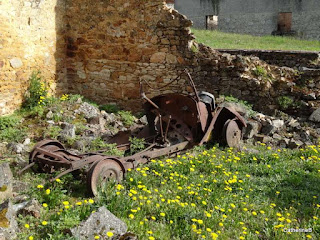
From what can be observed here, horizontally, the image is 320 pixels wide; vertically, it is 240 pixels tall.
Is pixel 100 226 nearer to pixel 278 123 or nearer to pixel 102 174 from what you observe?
pixel 102 174

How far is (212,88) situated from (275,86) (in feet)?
4.57

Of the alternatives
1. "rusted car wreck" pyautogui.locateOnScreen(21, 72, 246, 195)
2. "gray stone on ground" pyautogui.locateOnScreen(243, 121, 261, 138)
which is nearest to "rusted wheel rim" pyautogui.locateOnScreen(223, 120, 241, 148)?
"rusted car wreck" pyautogui.locateOnScreen(21, 72, 246, 195)

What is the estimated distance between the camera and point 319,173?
5.40m

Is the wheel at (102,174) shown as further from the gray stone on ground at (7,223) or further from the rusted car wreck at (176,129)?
the gray stone on ground at (7,223)

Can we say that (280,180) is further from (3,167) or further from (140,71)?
(140,71)

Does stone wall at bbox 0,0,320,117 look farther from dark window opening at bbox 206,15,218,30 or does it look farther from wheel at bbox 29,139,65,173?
dark window opening at bbox 206,15,218,30

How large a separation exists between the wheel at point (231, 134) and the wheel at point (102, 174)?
7.29ft

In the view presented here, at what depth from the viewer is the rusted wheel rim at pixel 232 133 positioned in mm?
6227

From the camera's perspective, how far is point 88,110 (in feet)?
26.2

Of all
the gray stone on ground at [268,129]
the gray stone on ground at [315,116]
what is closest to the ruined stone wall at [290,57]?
the gray stone on ground at [315,116]

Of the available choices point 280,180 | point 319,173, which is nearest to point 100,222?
point 280,180

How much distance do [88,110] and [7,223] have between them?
4.72 m

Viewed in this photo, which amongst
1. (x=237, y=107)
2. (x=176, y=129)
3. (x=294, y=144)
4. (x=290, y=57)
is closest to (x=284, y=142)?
(x=294, y=144)

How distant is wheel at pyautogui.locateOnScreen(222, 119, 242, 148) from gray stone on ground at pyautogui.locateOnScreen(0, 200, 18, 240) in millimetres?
3705
